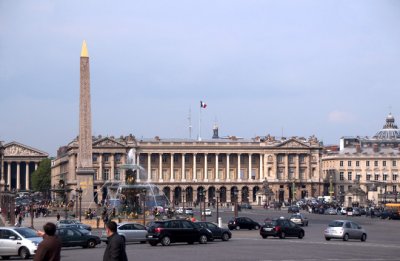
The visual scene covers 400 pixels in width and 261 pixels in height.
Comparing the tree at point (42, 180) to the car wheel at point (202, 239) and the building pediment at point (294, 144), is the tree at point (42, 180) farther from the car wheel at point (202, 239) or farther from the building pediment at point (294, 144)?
the car wheel at point (202, 239)

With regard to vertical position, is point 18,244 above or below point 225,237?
above

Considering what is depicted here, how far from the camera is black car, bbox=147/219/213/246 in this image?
131 feet

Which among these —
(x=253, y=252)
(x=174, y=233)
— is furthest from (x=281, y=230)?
(x=253, y=252)

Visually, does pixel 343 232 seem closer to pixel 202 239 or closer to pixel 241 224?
pixel 202 239

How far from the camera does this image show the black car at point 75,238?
3834cm

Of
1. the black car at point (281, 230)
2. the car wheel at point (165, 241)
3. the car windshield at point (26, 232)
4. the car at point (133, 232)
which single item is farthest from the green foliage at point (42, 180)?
the car windshield at point (26, 232)

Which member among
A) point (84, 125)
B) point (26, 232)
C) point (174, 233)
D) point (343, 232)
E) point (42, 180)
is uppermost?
point (84, 125)

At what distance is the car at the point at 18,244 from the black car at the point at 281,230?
16787 millimetres

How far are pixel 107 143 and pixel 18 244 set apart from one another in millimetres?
133098

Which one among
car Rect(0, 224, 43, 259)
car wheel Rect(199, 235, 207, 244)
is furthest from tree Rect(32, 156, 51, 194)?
car Rect(0, 224, 43, 259)

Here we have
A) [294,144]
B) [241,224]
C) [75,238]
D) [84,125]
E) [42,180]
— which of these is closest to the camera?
[75,238]

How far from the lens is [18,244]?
3222 centimetres

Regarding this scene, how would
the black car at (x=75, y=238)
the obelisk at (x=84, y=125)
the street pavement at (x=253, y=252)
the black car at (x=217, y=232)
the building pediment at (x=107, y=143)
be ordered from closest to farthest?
the street pavement at (x=253, y=252) < the black car at (x=75, y=238) < the black car at (x=217, y=232) < the obelisk at (x=84, y=125) < the building pediment at (x=107, y=143)

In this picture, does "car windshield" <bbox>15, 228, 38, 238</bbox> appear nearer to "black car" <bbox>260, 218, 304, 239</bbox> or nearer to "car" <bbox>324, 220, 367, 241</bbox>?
"car" <bbox>324, 220, 367, 241</bbox>
